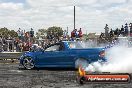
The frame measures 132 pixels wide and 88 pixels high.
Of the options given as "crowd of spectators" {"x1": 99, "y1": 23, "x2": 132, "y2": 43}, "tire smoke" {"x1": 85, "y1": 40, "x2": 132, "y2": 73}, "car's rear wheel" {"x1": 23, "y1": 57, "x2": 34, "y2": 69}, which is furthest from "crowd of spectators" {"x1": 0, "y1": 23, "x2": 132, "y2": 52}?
"tire smoke" {"x1": 85, "y1": 40, "x2": 132, "y2": 73}

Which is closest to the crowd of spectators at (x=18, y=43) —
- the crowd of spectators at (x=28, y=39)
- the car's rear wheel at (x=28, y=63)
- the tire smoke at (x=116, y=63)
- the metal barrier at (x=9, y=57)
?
the crowd of spectators at (x=28, y=39)

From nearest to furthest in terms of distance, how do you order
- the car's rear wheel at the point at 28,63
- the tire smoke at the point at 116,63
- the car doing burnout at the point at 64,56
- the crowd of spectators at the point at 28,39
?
1. the tire smoke at the point at 116,63
2. the car doing burnout at the point at 64,56
3. the car's rear wheel at the point at 28,63
4. the crowd of spectators at the point at 28,39

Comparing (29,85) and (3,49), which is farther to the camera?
(3,49)

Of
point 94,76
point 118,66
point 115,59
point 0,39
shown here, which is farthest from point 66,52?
point 0,39

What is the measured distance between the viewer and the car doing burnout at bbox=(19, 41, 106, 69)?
17547 millimetres

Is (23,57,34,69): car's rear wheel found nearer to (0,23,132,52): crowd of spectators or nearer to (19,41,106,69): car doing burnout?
(19,41,106,69): car doing burnout

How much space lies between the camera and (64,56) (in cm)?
1781

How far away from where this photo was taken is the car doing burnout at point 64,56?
17.5 m

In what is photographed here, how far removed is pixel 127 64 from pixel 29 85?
4060mm

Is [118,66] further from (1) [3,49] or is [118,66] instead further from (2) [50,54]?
(1) [3,49]

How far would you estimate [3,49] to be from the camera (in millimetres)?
30359

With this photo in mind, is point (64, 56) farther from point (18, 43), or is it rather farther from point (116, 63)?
point (18, 43)

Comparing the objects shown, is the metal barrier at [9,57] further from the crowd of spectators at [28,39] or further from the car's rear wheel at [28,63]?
the car's rear wheel at [28,63]

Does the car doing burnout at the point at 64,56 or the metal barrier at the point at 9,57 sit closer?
the car doing burnout at the point at 64,56
